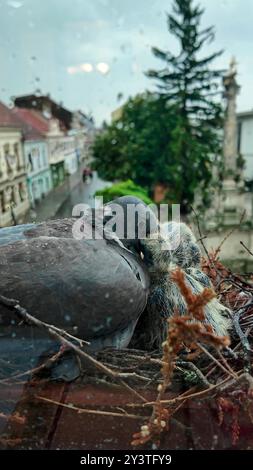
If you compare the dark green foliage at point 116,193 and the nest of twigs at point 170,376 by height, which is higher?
the dark green foliage at point 116,193

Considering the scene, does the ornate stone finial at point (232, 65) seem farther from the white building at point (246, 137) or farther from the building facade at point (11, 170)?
the white building at point (246, 137)

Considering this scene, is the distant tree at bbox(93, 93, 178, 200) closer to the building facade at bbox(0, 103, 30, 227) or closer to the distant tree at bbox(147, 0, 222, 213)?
the distant tree at bbox(147, 0, 222, 213)

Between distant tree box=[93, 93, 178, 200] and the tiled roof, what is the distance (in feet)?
13.4

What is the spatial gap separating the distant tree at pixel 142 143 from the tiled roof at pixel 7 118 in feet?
13.4

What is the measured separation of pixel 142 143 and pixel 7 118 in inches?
197

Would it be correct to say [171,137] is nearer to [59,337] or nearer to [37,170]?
[37,170]

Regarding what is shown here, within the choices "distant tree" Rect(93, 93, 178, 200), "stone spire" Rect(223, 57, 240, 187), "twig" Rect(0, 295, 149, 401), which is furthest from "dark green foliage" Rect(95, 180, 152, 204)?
"stone spire" Rect(223, 57, 240, 187)

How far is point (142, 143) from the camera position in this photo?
6277mm

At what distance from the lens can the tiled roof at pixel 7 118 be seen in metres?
1.36

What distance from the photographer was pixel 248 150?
24.6ft

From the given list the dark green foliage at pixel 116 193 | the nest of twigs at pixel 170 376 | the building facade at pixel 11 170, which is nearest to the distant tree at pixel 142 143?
the dark green foliage at pixel 116 193

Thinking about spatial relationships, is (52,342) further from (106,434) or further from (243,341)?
(243,341)
